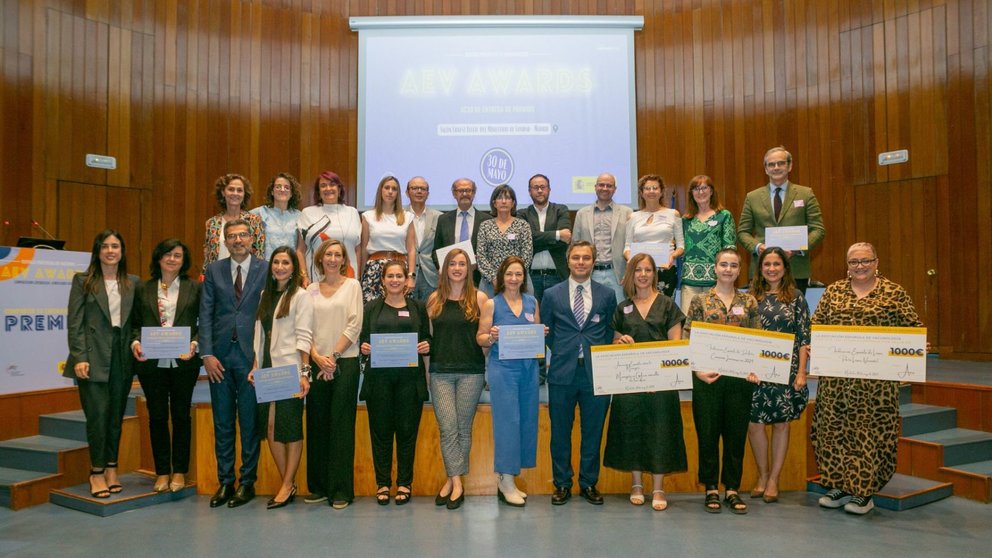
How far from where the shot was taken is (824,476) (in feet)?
12.8

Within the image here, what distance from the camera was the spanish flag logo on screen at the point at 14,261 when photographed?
4680 mm

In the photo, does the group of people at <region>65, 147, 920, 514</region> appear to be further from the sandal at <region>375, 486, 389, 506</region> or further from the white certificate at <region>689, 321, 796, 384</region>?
the white certificate at <region>689, 321, 796, 384</region>

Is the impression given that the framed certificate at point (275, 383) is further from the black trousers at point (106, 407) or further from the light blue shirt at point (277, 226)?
the light blue shirt at point (277, 226)

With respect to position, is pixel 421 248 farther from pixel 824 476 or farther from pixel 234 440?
pixel 824 476

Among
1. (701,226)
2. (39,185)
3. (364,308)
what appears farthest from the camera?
(39,185)

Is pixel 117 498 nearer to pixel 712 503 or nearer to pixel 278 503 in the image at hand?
pixel 278 503

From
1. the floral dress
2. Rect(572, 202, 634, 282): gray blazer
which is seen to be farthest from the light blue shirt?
the floral dress

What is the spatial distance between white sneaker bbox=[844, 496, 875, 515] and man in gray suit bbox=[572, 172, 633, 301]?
1998 mm

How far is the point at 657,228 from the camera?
4.64 metres

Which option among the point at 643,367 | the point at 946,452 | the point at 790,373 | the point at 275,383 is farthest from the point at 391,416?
the point at 946,452

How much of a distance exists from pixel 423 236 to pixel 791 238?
2625mm

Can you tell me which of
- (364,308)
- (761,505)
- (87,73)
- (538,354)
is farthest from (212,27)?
(761,505)

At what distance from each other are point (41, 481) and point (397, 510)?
2.33 m

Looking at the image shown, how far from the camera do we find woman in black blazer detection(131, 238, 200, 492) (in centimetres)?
405
